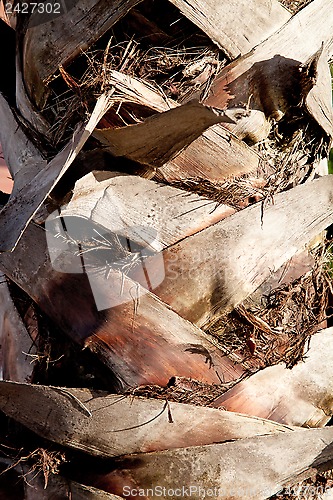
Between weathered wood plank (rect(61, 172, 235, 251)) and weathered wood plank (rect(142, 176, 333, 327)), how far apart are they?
0.02 m

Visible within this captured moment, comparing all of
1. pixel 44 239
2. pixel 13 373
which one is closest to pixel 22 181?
pixel 44 239

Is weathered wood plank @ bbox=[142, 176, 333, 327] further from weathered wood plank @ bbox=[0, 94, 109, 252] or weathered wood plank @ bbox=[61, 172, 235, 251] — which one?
weathered wood plank @ bbox=[0, 94, 109, 252]

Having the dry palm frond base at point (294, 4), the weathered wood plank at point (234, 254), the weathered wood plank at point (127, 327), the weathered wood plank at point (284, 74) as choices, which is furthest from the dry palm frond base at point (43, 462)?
the dry palm frond base at point (294, 4)

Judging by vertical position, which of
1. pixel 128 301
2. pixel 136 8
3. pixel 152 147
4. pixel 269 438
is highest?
pixel 136 8

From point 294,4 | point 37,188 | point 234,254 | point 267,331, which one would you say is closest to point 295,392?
point 267,331

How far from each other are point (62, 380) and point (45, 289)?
0.46ft

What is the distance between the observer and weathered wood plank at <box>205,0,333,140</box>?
108cm

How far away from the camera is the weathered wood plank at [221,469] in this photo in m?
0.94

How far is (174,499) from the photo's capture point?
95 centimetres

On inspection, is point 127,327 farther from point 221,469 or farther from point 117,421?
point 221,469

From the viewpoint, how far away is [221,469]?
947 mm

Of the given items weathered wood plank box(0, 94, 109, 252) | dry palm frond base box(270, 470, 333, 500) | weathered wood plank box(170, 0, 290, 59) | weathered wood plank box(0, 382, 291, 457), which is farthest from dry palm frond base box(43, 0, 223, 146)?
dry palm frond base box(270, 470, 333, 500)

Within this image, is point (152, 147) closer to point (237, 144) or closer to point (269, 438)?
point (237, 144)

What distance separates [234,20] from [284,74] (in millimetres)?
124
